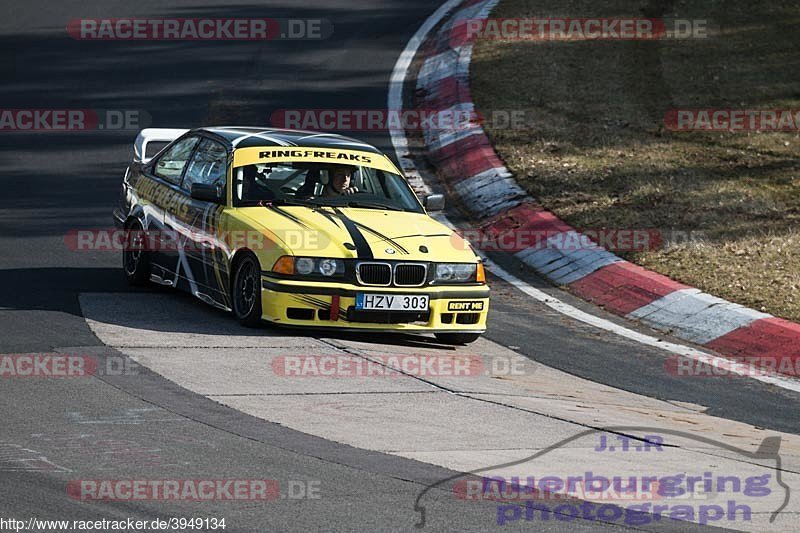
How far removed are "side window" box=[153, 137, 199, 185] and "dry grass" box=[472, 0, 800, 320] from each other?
4597mm

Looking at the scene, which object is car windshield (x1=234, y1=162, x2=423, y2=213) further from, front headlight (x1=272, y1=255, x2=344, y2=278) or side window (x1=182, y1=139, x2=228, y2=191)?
front headlight (x1=272, y1=255, x2=344, y2=278)

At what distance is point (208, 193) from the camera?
10.5m

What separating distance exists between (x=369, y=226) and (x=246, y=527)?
15.3 ft

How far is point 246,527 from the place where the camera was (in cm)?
574

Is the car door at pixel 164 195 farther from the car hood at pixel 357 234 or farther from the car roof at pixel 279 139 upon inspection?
the car hood at pixel 357 234

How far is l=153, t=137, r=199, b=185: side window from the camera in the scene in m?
11.6

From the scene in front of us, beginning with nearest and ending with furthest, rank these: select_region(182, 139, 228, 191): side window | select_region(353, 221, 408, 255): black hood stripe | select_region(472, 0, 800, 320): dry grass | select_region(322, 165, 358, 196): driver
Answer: select_region(353, 221, 408, 255): black hood stripe < select_region(322, 165, 358, 196): driver < select_region(182, 139, 228, 191): side window < select_region(472, 0, 800, 320): dry grass

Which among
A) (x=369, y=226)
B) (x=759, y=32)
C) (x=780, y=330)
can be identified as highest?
(x=759, y=32)

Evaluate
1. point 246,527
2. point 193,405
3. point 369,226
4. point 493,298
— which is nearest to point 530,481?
point 246,527

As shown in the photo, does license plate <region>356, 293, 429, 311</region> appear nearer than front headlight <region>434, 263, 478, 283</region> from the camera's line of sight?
Yes

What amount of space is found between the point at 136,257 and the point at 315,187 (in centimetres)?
195

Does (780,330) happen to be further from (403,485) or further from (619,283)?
(403,485)

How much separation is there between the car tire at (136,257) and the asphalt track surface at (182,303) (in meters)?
0.21

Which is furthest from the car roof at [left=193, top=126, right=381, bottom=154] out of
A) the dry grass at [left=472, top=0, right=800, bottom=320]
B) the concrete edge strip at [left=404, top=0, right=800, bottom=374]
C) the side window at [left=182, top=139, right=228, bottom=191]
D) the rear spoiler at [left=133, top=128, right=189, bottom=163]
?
the dry grass at [left=472, top=0, right=800, bottom=320]
